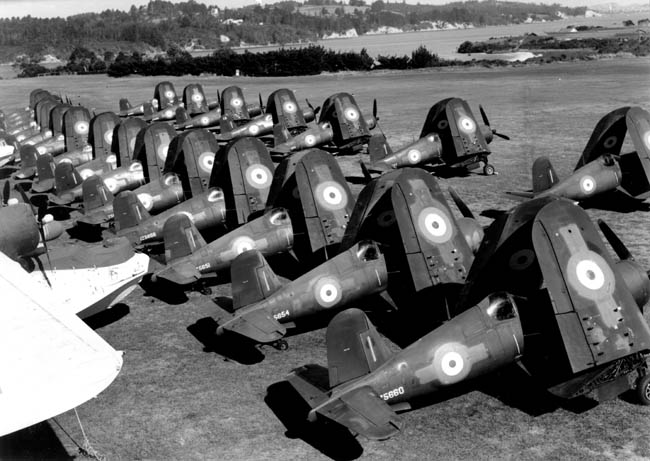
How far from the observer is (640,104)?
42344 mm

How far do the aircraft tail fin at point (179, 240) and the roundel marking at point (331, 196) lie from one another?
12.2ft

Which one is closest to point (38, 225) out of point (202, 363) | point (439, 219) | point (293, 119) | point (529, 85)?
point (202, 363)

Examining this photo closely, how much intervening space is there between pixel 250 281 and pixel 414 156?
15.7 m

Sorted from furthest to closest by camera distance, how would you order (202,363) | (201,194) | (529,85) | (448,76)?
1. (448,76)
2. (529,85)
3. (201,194)
4. (202,363)

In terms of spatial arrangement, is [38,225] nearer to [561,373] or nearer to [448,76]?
[561,373]

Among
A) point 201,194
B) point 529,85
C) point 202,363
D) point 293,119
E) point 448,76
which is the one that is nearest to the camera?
point 202,363

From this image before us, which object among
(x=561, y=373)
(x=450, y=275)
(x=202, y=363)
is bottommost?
(x=202, y=363)

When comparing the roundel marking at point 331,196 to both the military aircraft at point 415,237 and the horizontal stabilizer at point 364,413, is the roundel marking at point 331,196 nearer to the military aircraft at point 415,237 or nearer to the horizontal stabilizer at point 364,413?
the military aircraft at point 415,237

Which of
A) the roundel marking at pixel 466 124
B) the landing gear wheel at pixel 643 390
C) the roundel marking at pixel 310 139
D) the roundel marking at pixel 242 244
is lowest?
the landing gear wheel at pixel 643 390

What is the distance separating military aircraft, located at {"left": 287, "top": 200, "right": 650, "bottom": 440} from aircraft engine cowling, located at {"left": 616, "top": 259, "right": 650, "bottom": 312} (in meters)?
0.60

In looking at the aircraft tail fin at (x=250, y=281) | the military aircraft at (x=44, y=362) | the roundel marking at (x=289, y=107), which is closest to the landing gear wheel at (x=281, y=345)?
the aircraft tail fin at (x=250, y=281)

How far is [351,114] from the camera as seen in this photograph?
3447 centimetres

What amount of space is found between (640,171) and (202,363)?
17107mm

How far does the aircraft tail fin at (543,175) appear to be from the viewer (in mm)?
20562
